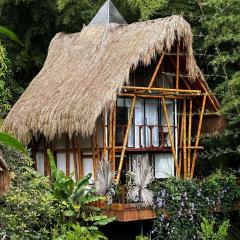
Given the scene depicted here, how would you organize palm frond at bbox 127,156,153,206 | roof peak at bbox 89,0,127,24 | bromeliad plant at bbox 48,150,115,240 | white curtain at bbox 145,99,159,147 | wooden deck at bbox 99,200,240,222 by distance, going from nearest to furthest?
bromeliad plant at bbox 48,150,115,240 < wooden deck at bbox 99,200,240,222 < palm frond at bbox 127,156,153,206 < white curtain at bbox 145,99,159,147 < roof peak at bbox 89,0,127,24

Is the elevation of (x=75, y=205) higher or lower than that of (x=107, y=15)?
lower

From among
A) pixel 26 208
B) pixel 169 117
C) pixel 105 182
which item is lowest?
pixel 26 208

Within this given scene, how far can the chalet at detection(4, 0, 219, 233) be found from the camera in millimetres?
11383

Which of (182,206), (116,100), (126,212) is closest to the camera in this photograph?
(126,212)

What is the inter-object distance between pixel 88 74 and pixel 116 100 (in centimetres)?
81

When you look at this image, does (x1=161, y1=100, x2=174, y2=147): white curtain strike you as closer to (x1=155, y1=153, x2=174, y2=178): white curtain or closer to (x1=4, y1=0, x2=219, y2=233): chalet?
(x1=4, y1=0, x2=219, y2=233): chalet

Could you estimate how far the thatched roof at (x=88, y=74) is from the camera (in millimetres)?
11078

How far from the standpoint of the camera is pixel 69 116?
36.9 ft

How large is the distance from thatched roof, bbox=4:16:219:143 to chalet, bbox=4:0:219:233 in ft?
0.07

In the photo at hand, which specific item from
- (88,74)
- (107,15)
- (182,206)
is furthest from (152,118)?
(182,206)

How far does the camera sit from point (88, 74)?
12.1 meters

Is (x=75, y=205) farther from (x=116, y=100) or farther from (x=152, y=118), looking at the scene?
(x=152, y=118)

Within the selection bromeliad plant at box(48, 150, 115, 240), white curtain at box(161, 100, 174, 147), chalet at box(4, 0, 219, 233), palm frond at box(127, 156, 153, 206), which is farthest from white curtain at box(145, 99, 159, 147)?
bromeliad plant at box(48, 150, 115, 240)

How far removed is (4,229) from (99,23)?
18.9ft
